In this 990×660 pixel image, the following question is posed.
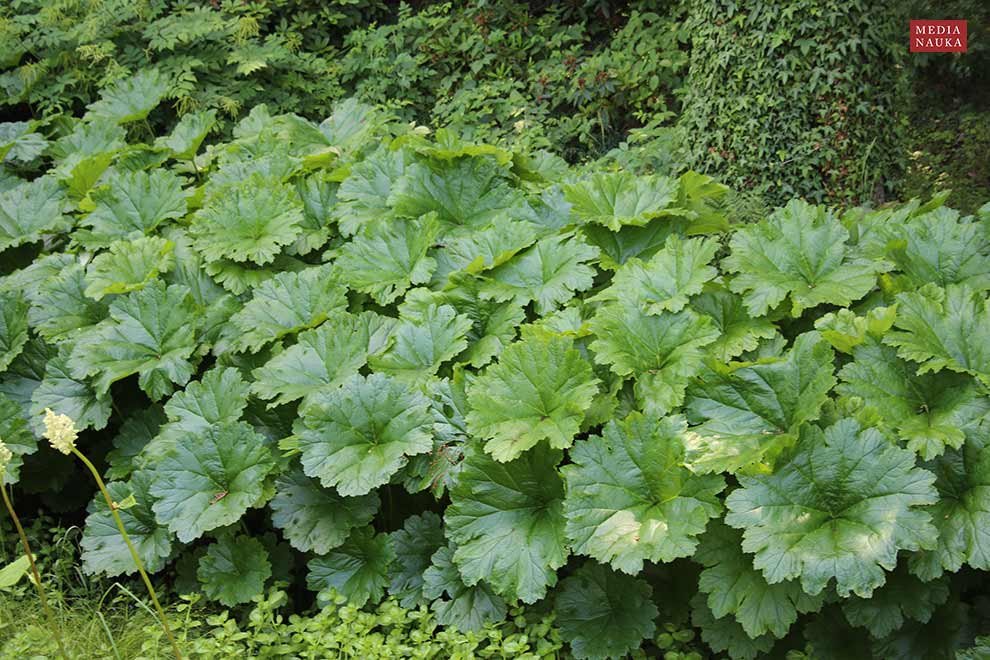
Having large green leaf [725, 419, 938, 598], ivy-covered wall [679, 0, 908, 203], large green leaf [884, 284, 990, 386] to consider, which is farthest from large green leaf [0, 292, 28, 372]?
ivy-covered wall [679, 0, 908, 203]

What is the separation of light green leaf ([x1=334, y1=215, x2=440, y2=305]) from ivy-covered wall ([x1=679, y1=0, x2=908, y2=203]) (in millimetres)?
2446

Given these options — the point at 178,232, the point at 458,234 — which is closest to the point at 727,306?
the point at 458,234

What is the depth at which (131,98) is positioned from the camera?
5285mm

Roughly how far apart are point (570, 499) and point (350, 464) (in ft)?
2.32

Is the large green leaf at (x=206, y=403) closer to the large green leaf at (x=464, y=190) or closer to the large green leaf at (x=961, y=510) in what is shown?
the large green leaf at (x=464, y=190)

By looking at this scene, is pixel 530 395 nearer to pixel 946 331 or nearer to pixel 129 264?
pixel 946 331

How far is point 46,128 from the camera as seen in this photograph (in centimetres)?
552

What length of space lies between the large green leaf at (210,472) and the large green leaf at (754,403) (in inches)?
54.5

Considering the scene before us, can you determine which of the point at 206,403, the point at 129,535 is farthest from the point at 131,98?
the point at 129,535

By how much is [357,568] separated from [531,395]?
0.85 m

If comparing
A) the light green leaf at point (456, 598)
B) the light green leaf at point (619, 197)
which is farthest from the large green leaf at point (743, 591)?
the light green leaf at point (619, 197)

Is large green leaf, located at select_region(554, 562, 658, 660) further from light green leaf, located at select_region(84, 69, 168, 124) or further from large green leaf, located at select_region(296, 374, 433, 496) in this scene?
light green leaf, located at select_region(84, 69, 168, 124)

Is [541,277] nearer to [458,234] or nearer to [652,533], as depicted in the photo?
[458,234]

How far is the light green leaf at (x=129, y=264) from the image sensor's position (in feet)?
11.6
